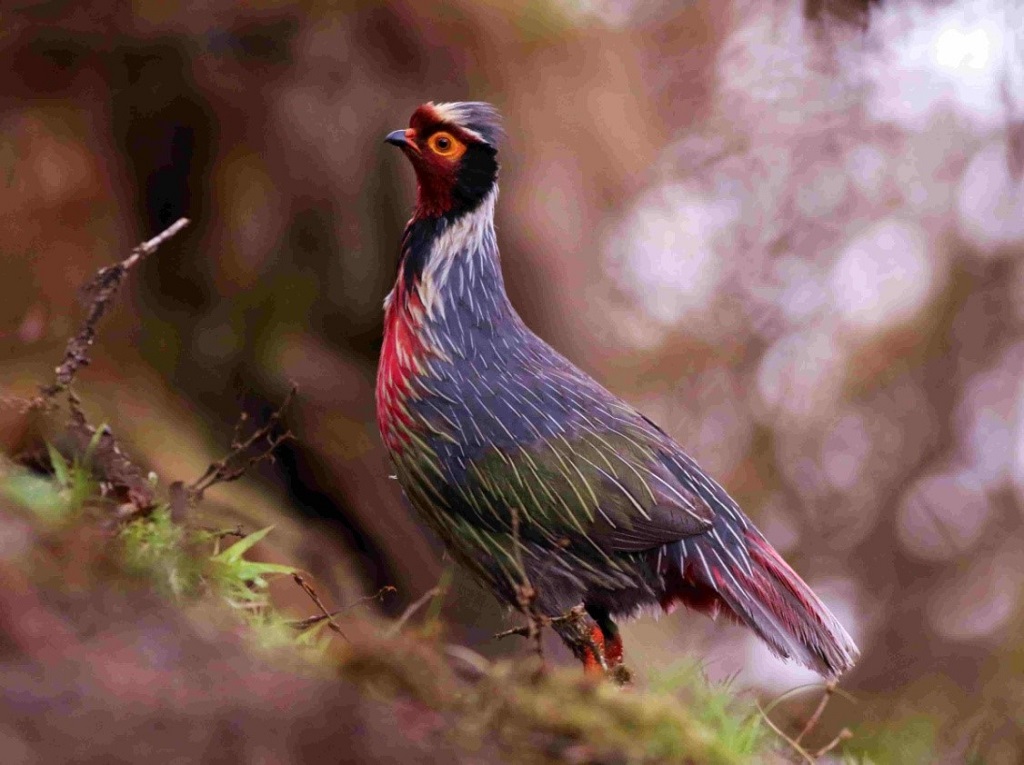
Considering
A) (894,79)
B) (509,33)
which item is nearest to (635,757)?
(509,33)

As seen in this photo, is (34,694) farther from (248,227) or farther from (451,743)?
(248,227)

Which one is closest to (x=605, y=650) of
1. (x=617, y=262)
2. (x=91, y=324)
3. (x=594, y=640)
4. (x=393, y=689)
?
(x=594, y=640)

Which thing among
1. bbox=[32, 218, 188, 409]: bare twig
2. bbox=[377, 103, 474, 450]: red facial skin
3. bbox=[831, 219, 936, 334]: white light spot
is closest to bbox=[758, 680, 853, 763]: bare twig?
bbox=[377, 103, 474, 450]: red facial skin

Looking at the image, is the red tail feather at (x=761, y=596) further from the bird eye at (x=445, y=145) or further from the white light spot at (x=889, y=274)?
the white light spot at (x=889, y=274)

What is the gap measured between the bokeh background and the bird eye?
199 centimetres

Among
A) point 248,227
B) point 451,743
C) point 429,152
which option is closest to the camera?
point 451,743

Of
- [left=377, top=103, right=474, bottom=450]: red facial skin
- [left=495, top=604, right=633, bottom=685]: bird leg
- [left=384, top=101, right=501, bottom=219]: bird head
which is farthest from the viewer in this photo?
[left=384, top=101, right=501, bottom=219]: bird head

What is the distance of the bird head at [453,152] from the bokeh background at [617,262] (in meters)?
1.90

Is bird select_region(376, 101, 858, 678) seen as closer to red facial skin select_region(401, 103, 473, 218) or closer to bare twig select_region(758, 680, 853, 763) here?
red facial skin select_region(401, 103, 473, 218)

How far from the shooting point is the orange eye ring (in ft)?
18.5

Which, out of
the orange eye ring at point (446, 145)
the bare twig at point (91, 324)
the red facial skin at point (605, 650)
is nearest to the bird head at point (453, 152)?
the orange eye ring at point (446, 145)

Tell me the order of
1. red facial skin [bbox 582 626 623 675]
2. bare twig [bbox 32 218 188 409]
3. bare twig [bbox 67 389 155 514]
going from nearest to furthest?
bare twig [bbox 67 389 155 514] < bare twig [bbox 32 218 188 409] < red facial skin [bbox 582 626 623 675]

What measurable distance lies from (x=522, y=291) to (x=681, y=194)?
145 inches

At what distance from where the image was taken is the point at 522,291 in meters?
9.82
